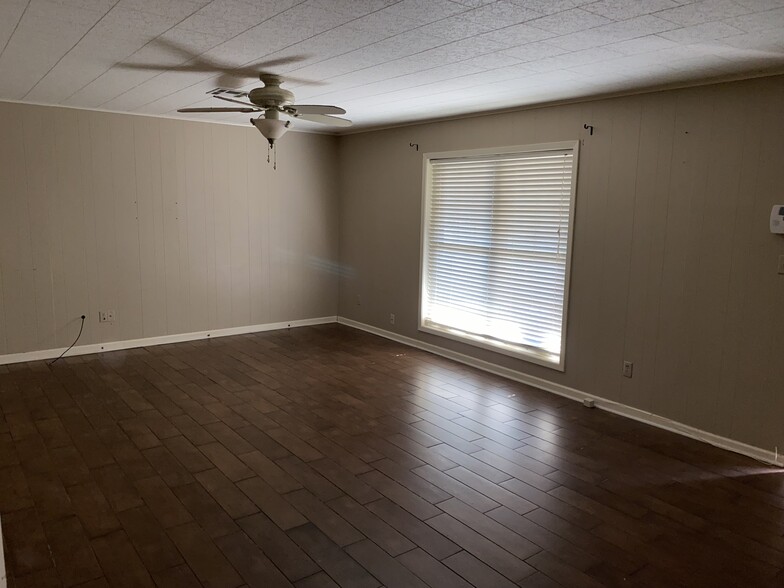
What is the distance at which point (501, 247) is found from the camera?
16.6 ft

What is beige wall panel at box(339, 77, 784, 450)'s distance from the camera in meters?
3.42

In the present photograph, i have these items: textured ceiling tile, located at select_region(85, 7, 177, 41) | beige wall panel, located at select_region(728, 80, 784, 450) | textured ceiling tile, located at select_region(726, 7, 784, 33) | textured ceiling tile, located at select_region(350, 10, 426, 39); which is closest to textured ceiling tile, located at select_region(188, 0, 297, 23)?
textured ceiling tile, located at select_region(85, 7, 177, 41)

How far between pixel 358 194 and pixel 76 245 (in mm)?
2991

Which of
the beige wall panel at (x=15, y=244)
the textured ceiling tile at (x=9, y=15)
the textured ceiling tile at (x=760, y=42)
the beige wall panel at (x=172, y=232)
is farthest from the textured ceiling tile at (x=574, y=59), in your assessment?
the beige wall panel at (x=15, y=244)

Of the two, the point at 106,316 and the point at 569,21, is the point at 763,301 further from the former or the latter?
the point at 106,316

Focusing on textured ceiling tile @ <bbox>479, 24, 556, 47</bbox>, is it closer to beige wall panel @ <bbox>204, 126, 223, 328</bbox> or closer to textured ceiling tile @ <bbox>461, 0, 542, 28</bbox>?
textured ceiling tile @ <bbox>461, 0, 542, 28</bbox>

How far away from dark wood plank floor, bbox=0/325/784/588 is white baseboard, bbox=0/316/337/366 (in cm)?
40

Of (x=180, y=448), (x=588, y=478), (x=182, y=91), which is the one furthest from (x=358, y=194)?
→ (x=588, y=478)

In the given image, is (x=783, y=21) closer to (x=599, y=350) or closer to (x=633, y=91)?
(x=633, y=91)

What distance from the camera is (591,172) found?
430 centimetres

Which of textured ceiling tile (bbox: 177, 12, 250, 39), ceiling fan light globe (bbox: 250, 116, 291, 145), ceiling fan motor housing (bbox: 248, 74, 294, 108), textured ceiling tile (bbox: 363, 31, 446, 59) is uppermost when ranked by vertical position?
textured ceiling tile (bbox: 363, 31, 446, 59)

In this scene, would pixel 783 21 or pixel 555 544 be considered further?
pixel 555 544

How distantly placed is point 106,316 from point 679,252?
5.05m

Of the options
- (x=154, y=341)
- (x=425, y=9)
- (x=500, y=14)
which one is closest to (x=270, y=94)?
(x=425, y=9)
